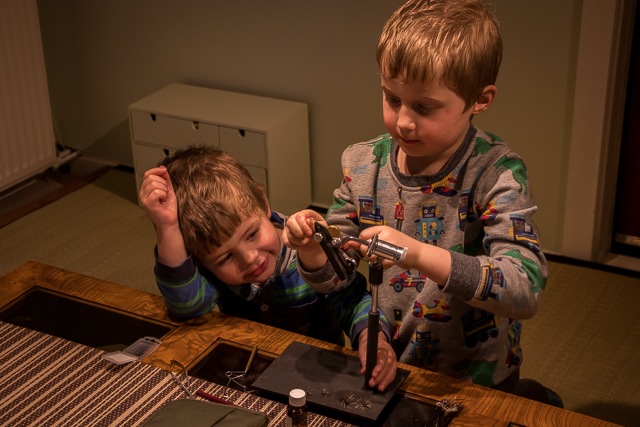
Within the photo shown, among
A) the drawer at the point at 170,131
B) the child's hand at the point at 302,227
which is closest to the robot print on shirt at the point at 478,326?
the child's hand at the point at 302,227

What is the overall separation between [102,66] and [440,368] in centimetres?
280

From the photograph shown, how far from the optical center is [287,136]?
3.44 meters

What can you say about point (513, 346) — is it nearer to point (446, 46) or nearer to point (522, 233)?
point (522, 233)

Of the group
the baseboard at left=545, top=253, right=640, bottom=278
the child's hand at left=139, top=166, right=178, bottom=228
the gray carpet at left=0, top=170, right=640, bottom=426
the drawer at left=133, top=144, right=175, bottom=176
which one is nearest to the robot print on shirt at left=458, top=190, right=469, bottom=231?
the child's hand at left=139, top=166, right=178, bottom=228

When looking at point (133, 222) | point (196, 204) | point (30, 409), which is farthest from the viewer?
point (133, 222)

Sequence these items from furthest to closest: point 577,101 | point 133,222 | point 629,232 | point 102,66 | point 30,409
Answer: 1. point 102,66
2. point 133,222
3. point 629,232
4. point 577,101
5. point 30,409

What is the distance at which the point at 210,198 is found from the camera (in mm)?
1650

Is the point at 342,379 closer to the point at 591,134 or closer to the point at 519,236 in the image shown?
the point at 519,236

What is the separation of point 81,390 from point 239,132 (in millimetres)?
2012

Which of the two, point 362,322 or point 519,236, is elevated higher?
point 519,236

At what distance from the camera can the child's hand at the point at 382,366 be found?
142 centimetres

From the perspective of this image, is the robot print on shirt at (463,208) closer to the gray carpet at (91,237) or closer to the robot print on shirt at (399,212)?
the robot print on shirt at (399,212)

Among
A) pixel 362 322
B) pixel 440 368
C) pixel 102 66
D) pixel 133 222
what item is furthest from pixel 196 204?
pixel 102 66

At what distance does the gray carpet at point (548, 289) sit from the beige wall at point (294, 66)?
28cm
